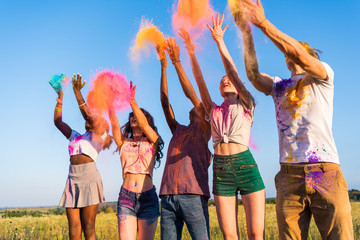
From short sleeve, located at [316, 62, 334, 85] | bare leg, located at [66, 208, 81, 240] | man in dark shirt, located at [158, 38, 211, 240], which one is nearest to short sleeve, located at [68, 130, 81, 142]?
bare leg, located at [66, 208, 81, 240]

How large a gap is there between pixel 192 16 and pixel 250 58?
1.72 m

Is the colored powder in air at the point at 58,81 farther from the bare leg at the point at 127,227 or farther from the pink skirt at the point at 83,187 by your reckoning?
the bare leg at the point at 127,227

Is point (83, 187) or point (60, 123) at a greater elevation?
point (60, 123)

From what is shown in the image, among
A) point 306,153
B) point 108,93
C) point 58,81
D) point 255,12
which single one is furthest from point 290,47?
point 58,81

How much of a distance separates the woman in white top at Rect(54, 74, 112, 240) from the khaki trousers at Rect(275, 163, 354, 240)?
3.51 meters

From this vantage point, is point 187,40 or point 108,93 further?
point 108,93

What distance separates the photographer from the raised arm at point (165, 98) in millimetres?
5059

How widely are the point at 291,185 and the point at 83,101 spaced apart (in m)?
4.12

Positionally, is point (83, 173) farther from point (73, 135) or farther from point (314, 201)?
point (314, 201)

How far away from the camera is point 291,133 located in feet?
10.6

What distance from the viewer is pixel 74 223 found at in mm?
5625

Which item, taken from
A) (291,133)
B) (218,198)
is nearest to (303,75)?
(291,133)

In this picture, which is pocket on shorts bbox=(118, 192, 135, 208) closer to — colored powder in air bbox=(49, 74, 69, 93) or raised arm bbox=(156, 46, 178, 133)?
raised arm bbox=(156, 46, 178, 133)

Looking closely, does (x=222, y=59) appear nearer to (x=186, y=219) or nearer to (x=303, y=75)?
(x=303, y=75)
